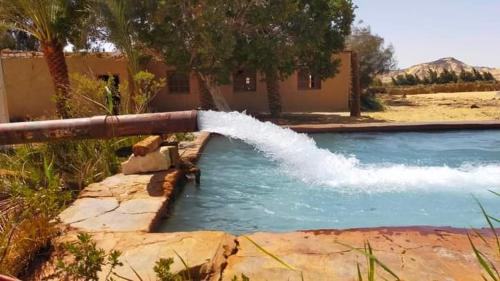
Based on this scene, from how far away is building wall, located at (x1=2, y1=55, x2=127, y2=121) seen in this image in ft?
55.6

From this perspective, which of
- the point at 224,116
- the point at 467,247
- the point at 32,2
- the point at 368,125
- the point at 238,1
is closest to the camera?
the point at 467,247

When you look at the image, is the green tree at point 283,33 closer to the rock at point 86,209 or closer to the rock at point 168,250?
the rock at point 86,209

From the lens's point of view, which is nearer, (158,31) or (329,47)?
(158,31)

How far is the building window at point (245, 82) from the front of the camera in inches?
717

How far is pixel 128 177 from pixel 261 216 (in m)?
1.62

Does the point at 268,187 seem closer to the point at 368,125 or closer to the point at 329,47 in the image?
the point at 368,125

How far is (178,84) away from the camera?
18.2 m

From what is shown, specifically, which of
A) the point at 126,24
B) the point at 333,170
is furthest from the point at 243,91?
the point at 333,170

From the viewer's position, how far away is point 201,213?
448 centimetres

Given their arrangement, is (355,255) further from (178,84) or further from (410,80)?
(410,80)

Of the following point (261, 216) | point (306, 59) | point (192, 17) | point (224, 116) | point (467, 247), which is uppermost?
point (192, 17)

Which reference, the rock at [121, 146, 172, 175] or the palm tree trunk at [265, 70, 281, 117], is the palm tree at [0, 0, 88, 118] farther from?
the palm tree trunk at [265, 70, 281, 117]

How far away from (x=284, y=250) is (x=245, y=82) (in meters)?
16.0

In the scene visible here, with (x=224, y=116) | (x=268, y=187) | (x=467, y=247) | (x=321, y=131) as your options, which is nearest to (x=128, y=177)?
(x=224, y=116)
